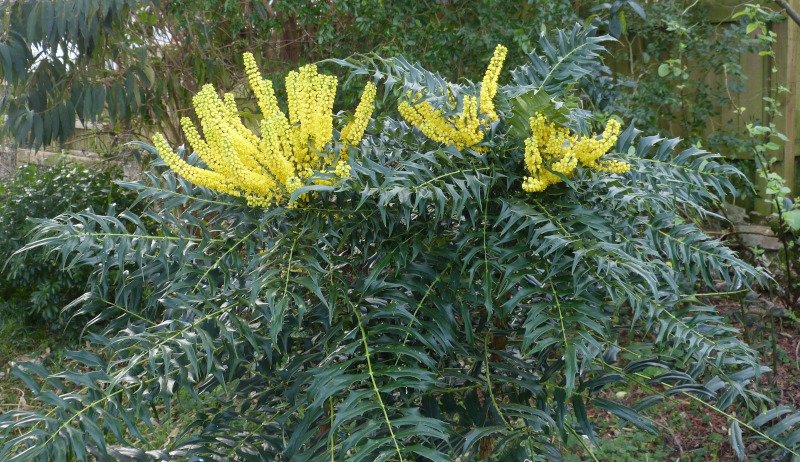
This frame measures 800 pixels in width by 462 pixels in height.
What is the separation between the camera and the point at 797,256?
3.80 m

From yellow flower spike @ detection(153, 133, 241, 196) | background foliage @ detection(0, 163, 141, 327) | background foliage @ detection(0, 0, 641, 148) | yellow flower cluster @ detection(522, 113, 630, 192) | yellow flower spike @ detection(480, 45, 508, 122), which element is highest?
background foliage @ detection(0, 0, 641, 148)

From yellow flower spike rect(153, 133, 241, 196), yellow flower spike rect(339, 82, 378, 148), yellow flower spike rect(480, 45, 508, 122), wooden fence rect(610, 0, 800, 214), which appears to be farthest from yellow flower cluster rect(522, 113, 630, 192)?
wooden fence rect(610, 0, 800, 214)

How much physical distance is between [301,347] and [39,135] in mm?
2696

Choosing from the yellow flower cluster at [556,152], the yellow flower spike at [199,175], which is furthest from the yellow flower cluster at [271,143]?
the yellow flower cluster at [556,152]

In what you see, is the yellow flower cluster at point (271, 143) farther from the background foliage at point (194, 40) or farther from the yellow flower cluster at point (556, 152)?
the background foliage at point (194, 40)

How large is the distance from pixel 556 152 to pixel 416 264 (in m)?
0.36

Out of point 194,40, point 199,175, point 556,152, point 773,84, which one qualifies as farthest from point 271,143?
point 773,84

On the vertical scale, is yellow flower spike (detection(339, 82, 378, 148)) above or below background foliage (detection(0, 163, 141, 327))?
above

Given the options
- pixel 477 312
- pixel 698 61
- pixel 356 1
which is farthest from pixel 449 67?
pixel 477 312

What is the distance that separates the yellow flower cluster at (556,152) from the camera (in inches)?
50.5

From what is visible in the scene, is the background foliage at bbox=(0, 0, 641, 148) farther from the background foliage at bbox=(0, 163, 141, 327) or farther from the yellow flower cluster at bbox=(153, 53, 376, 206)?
the yellow flower cluster at bbox=(153, 53, 376, 206)

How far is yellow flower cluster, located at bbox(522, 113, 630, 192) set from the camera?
1283 millimetres

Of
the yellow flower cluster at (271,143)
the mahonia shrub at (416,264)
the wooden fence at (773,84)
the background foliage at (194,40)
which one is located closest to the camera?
the mahonia shrub at (416,264)

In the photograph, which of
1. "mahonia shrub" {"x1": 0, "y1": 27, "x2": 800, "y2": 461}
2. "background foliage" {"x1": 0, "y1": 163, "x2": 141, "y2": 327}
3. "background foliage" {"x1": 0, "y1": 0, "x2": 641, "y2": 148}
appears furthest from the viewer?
"background foliage" {"x1": 0, "y1": 163, "x2": 141, "y2": 327}
